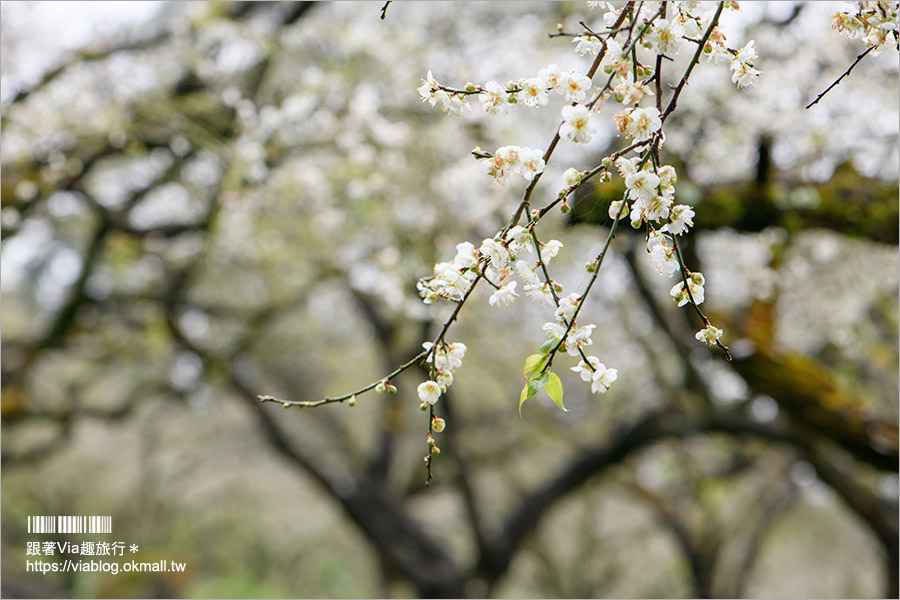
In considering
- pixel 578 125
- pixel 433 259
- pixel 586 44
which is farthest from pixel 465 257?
pixel 433 259

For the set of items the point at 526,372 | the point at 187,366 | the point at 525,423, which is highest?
the point at 187,366

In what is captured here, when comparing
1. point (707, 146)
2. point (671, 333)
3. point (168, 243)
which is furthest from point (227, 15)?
point (671, 333)

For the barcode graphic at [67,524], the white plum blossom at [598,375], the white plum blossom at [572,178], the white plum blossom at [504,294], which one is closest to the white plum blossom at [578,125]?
the white plum blossom at [572,178]

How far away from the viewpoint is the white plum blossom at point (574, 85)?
3.45ft

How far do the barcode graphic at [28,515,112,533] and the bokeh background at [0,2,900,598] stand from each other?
602mm

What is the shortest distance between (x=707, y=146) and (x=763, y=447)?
4.37 meters

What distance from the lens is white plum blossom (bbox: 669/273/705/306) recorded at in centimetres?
108

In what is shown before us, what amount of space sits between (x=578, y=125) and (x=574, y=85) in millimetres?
→ 135

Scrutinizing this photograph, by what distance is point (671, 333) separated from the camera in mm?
4395

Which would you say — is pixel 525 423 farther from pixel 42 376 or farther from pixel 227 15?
pixel 42 376

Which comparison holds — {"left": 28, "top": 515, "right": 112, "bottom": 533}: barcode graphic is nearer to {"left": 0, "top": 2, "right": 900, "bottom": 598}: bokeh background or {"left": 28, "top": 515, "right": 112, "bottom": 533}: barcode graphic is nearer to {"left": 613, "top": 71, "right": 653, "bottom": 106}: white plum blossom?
{"left": 0, "top": 2, "right": 900, "bottom": 598}: bokeh background

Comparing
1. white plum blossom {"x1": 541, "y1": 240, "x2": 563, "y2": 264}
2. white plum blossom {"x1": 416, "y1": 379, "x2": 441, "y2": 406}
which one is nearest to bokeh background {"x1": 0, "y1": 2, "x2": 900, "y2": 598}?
white plum blossom {"x1": 541, "y1": 240, "x2": 563, "y2": 264}

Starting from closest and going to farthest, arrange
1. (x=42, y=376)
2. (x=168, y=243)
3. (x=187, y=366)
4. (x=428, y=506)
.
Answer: (x=168, y=243), (x=187, y=366), (x=42, y=376), (x=428, y=506)

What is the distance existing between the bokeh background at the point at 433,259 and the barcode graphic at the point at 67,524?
602 mm
